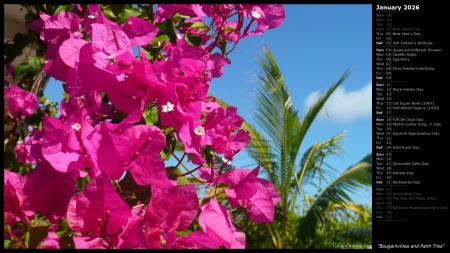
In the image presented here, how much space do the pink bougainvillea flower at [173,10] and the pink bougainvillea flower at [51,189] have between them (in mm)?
319

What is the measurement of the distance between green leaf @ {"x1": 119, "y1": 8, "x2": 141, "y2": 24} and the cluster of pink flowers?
46 millimetres

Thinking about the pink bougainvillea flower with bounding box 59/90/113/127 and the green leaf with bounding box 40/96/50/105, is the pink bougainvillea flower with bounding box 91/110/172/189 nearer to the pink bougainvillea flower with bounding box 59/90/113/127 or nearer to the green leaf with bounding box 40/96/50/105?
the pink bougainvillea flower with bounding box 59/90/113/127

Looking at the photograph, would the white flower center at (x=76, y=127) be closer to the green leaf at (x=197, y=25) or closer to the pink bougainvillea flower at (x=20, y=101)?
the green leaf at (x=197, y=25)

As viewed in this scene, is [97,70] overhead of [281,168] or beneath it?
overhead

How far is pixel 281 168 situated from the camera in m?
4.08

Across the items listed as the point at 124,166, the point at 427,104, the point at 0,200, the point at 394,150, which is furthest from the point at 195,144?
the point at 427,104

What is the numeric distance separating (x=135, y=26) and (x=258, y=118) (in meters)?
3.49

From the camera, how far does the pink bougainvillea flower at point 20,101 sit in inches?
65.3

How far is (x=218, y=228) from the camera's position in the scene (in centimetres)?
54

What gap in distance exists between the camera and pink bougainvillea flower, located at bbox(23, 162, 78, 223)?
1.80 feet

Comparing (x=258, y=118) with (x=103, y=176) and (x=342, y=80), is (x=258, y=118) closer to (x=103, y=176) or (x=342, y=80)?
(x=342, y=80)

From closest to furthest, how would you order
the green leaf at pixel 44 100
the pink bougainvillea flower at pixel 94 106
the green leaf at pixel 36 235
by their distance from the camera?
1. the green leaf at pixel 36 235
2. the pink bougainvillea flower at pixel 94 106
3. the green leaf at pixel 44 100

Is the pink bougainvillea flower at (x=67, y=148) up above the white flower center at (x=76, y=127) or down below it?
below

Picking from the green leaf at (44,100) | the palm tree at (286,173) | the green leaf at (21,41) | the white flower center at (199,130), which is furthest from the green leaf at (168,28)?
the palm tree at (286,173)
